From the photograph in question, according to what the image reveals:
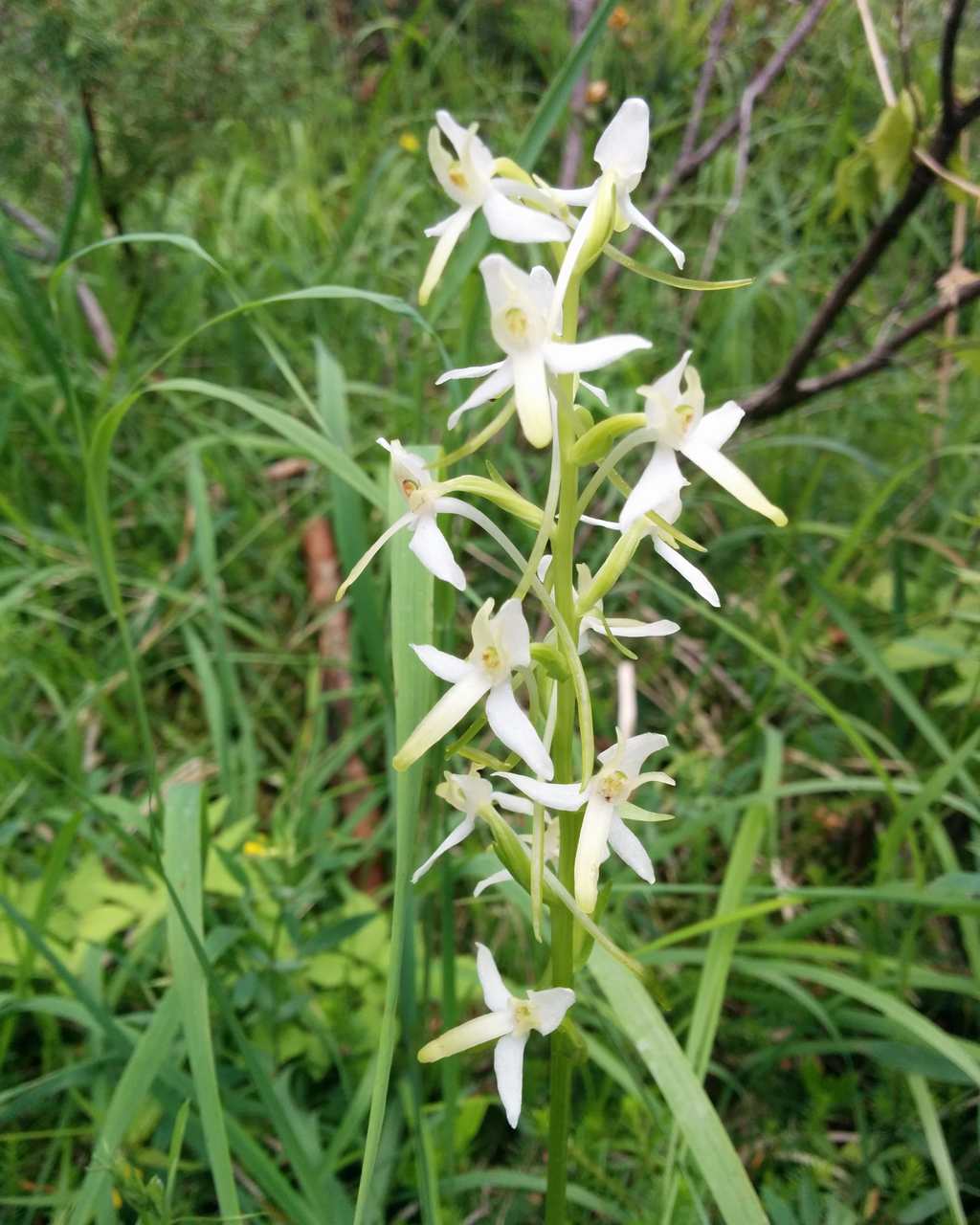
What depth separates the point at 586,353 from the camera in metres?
0.81

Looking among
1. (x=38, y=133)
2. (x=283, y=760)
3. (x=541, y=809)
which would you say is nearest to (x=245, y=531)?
(x=283, y=760)

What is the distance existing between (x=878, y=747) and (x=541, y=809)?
1394 millimetres

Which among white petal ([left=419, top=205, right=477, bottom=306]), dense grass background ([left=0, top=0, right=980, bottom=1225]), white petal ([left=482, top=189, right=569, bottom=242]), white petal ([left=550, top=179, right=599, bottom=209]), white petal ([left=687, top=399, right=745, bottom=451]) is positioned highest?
white petal ([left=550, top=179, right=599, bottom=209])

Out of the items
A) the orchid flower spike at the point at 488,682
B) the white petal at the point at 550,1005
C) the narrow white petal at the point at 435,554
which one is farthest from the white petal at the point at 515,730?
the white petal at the point at 550,1005

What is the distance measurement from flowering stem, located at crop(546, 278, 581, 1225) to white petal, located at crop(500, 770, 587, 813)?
0.24 ft

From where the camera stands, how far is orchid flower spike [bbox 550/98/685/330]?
0.87 metres

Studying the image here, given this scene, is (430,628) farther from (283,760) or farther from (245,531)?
(245,531)

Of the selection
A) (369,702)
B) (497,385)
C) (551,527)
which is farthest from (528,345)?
(369,702)

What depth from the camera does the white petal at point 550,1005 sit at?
89 cm

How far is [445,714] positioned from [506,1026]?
31 centimetres

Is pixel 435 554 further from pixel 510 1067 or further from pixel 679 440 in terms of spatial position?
pixel 510 1067

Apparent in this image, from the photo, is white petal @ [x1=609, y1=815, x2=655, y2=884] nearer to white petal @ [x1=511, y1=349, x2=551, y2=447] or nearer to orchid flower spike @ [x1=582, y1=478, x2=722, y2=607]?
orchid flower spike @ [x1=582, y1=478, x2=722, y2=607]

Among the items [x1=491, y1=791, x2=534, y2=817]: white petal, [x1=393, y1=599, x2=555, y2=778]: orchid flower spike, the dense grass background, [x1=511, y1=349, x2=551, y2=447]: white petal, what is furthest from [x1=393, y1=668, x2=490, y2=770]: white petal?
the dense grass background

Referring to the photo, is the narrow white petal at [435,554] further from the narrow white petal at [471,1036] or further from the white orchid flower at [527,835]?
the narrow white petal at [471,1036]
